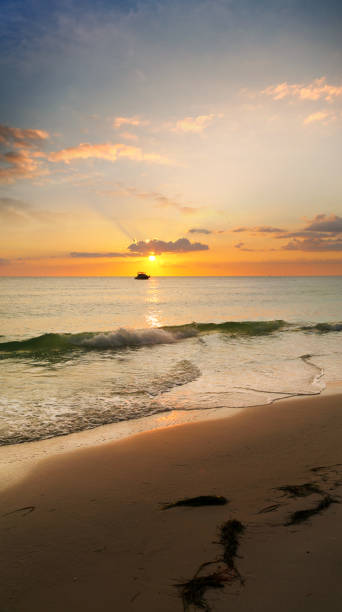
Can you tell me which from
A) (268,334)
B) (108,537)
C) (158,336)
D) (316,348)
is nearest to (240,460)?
(108,537)

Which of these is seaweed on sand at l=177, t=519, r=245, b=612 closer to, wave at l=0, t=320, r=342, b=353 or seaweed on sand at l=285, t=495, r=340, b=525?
seaweed on sand at l=285, t=495, r=340, b=525

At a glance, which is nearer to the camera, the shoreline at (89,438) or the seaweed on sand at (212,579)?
the seaweed on sand at (212,579)

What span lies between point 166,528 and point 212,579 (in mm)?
895

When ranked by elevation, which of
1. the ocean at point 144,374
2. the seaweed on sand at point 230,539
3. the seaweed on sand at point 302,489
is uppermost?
the seaweed on sand at point 230,539

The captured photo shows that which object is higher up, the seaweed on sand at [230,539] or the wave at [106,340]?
the seaweed on sand at [230,539]

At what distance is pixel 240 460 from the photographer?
5.64 metres

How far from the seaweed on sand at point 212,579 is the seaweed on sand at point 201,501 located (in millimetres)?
700

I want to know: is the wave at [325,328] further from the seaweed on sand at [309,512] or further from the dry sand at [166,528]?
the seaweed on sand at [309,512]

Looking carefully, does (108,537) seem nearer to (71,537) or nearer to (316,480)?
(71,537)

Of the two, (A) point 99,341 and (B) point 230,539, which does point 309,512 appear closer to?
(B) point 230,539

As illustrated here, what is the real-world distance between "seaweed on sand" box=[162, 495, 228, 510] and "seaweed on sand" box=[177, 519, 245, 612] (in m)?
0.70

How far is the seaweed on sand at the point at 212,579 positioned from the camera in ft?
9.27

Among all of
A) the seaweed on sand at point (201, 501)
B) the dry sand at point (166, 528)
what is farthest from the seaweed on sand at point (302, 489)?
the seaweed on sand at point (201, 501)

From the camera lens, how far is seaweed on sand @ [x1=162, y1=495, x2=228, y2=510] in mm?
4246
